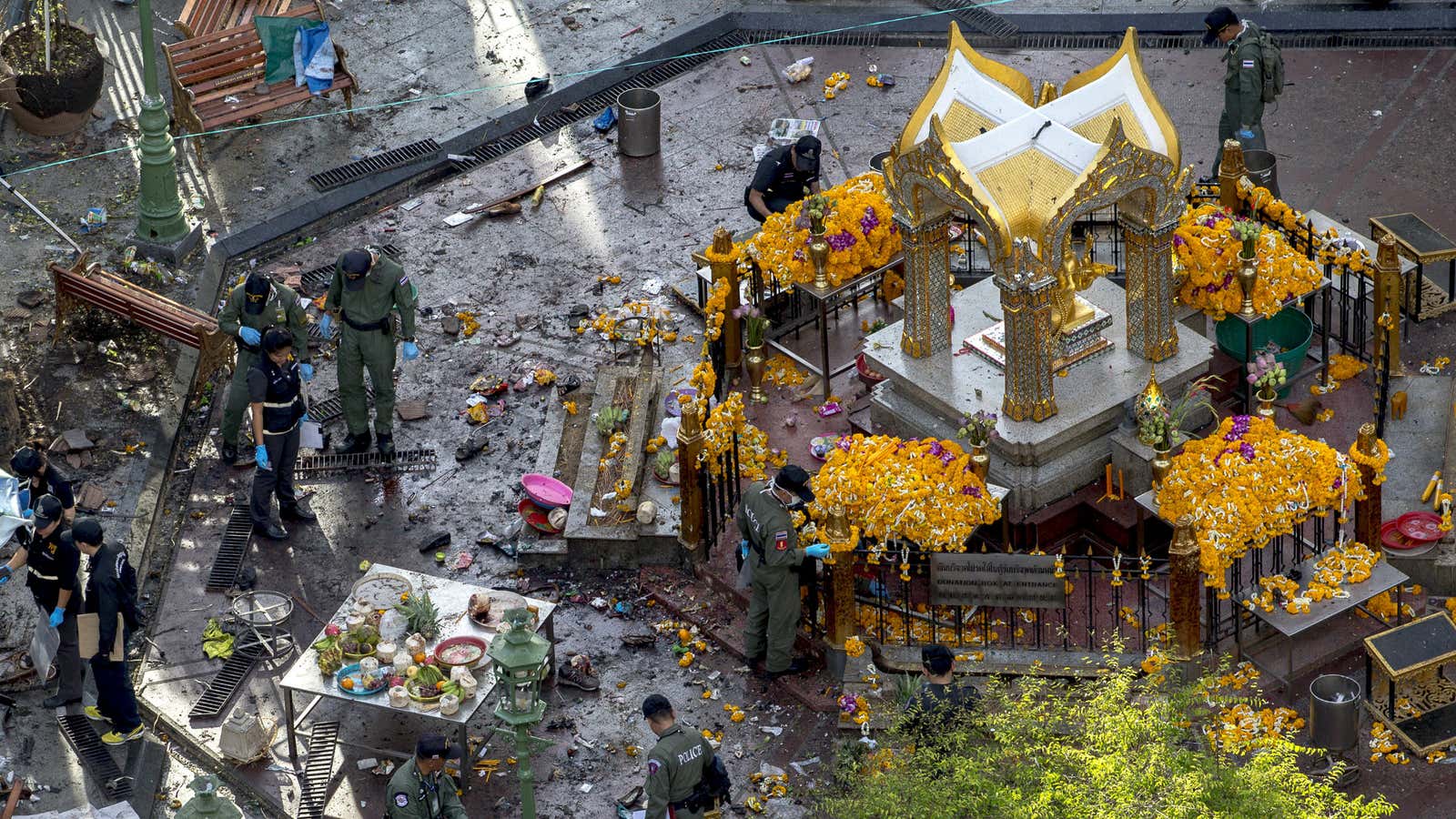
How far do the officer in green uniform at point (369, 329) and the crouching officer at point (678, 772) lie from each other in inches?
211

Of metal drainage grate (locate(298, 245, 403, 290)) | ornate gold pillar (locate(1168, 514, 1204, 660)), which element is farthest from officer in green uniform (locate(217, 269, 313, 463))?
ornate gold pillar (locate(1168, 514, 1204, 660))

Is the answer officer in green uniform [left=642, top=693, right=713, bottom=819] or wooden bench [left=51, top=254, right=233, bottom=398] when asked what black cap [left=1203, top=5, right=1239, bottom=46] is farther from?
officer in green uniform [left=642, top=693, right=713, bottom=819]

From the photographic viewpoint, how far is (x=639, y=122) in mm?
23109

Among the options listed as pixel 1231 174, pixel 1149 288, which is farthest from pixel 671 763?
pixel 1231 174

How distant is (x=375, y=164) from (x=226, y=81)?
180 cm

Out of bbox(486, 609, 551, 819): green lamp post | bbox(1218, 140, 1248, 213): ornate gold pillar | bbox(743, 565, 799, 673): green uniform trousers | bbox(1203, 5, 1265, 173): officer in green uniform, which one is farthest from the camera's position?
bbox(1203, 5, 1265, 173): officer in green uniform

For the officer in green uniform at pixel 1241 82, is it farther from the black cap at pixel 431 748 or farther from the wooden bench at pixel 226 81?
the black cap at pixel 431 748

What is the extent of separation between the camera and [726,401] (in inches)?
706

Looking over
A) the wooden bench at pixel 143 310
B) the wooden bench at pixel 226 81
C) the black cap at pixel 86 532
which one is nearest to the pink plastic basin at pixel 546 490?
the wooden bench at pixel 143 310

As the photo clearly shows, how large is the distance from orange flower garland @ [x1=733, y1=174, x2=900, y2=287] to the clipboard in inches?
243

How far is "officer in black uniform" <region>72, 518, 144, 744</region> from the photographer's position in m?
16.0

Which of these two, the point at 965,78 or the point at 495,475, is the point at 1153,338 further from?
the point at 495,475

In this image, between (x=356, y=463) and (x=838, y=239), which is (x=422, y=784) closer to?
(x=356, y=463)

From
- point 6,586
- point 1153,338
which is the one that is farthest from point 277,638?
point 1153,338
